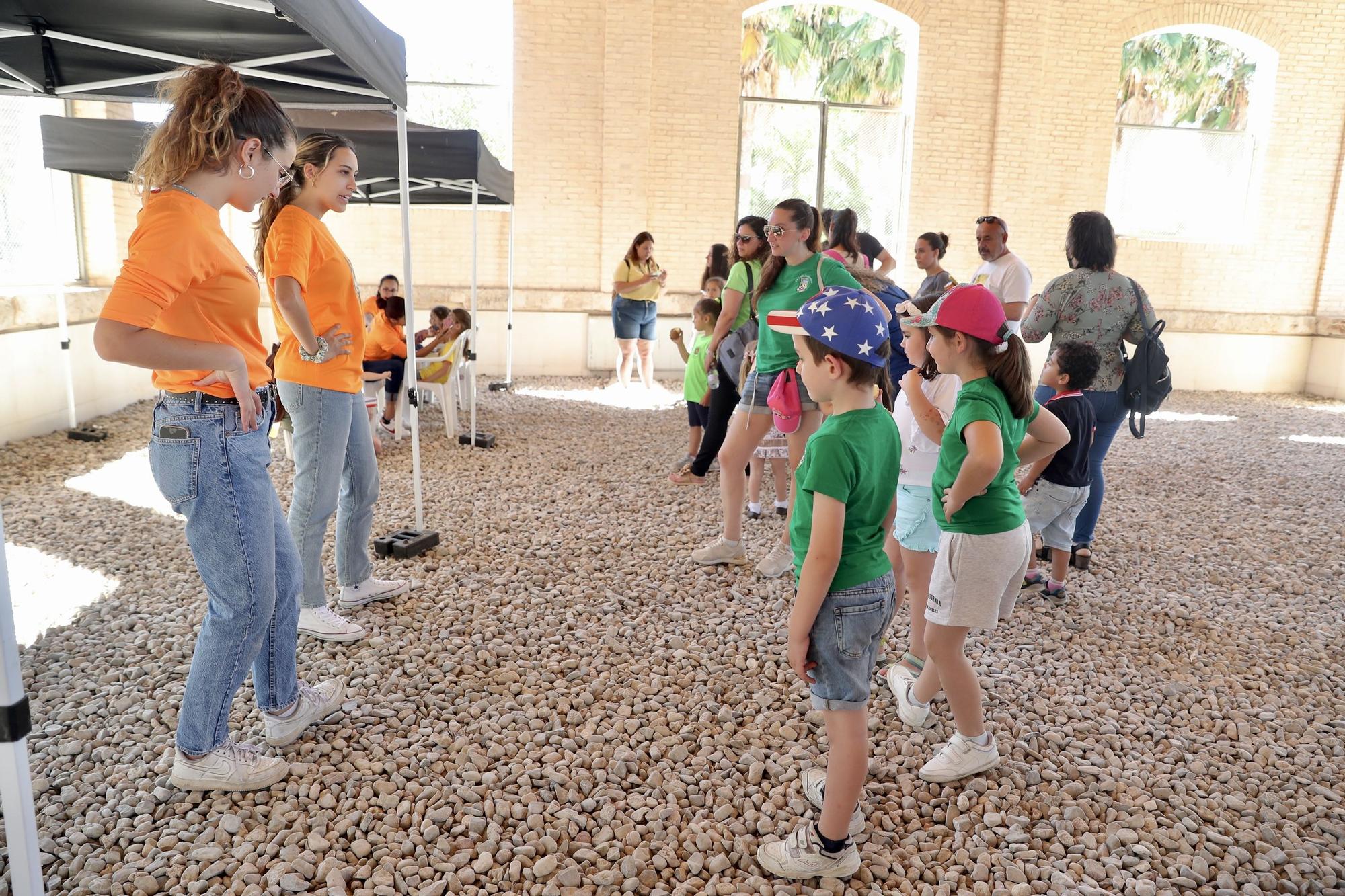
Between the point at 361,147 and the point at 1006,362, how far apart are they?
4948 mm

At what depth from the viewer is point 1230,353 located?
13.2 metres

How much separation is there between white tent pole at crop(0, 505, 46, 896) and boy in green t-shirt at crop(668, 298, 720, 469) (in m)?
4.83

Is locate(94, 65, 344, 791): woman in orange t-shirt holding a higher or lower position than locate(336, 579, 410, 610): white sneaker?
higher

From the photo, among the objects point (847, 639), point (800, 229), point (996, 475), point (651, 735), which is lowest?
point (651, 735)

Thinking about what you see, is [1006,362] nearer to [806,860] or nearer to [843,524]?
[843,524]

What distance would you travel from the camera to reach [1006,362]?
239cm

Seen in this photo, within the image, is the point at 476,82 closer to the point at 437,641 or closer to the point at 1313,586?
the point at 437,641

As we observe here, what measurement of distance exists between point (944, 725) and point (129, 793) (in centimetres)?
254

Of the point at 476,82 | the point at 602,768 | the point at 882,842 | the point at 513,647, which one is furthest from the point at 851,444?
the point at 476,82

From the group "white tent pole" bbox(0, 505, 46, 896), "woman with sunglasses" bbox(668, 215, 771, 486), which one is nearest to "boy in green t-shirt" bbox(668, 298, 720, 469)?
"woman with sunglasses" bbox(668, 215, 771, 486)

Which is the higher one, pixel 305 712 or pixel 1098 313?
pixel 1098 313

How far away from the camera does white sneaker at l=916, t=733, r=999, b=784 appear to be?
8.71 ft

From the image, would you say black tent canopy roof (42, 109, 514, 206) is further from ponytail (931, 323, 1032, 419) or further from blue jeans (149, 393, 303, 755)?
ponytail (931, 323, 1032, 419)

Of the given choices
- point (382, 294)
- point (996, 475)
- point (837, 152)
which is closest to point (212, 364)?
point (996, 475)
